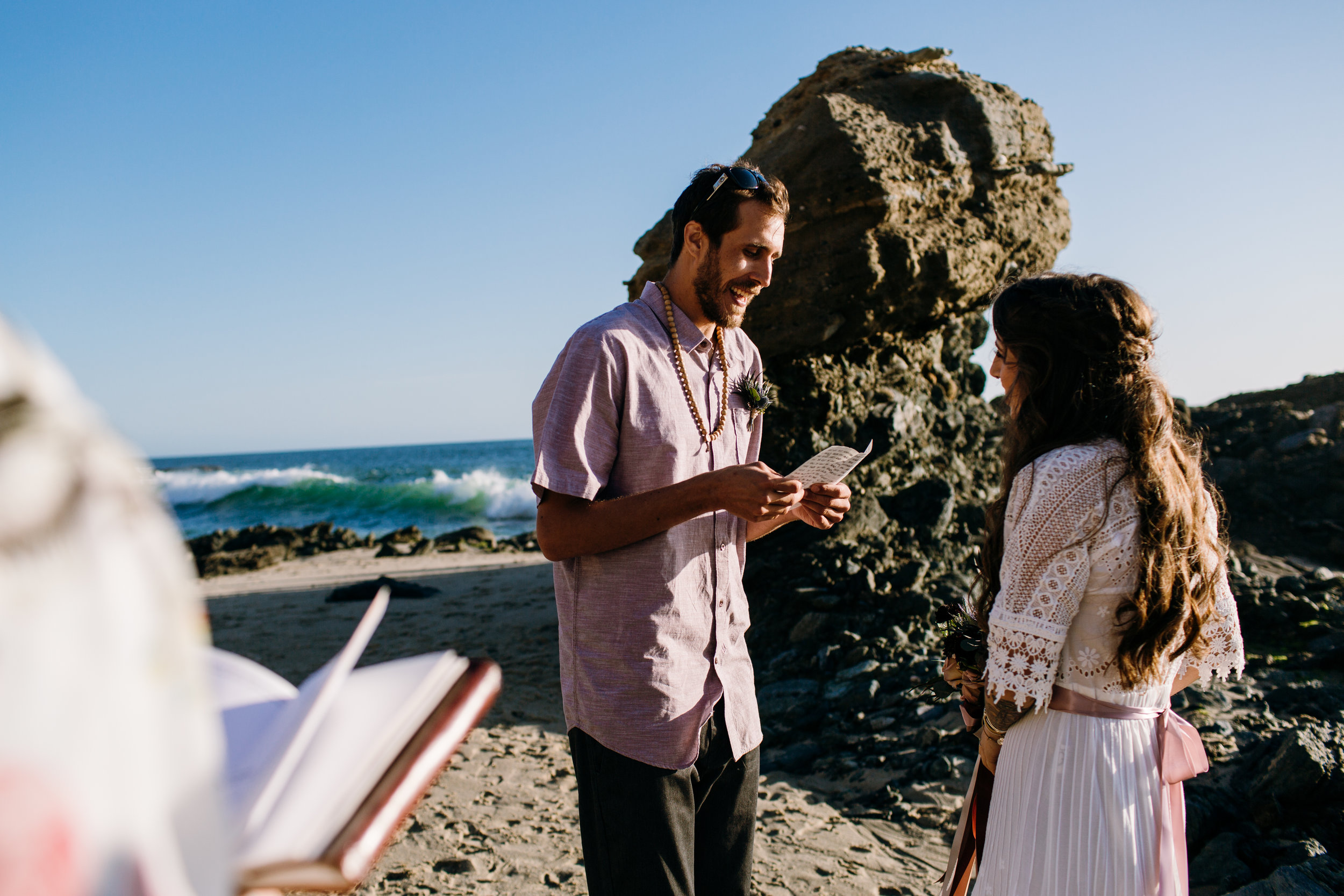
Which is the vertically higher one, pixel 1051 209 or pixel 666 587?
pixel 1051 209

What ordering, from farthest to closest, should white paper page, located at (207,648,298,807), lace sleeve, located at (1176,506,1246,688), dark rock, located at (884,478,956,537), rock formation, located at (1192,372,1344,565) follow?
rock formation, located at (1192,372,1344,565), dark rock, located at (884,478,956,537), lace sleeve, located at (1176,506,1246,688), white paper page, located at (207,648,298,807)

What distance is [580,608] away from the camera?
83.1 inches

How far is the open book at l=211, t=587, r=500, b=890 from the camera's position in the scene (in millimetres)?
563

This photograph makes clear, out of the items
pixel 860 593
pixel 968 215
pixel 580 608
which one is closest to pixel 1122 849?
pixel 580 608

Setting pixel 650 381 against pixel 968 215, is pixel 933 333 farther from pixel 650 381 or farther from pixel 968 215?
pixel 650 381

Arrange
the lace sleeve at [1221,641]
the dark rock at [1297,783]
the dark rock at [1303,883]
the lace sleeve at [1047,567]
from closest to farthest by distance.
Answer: the lace sleeve at [1047,567] < the lace sleeve at [1221,641] < the dark rock at [1303,883] < the dark rock at [1297,783]

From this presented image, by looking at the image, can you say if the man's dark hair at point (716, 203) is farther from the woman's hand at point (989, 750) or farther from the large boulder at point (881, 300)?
the large boulder at point (881, 300)

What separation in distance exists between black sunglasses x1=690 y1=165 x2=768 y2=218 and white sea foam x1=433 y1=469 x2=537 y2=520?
90.1ft

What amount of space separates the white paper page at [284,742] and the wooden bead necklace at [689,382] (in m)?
1.69

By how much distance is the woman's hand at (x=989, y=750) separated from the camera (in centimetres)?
223

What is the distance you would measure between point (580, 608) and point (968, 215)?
6022 millimetres

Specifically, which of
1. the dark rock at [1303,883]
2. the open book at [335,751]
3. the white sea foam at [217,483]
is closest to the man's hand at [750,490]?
the open book at [335,751]

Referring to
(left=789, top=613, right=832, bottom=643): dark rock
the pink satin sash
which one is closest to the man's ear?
the pink satin sash

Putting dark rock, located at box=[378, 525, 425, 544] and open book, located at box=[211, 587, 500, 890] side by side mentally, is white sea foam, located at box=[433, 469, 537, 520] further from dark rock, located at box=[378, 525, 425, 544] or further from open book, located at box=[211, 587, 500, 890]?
open book, located at box=[211, 587, 500, 890]
